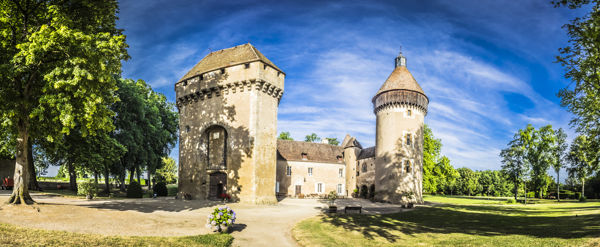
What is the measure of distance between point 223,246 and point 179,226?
3.66 m

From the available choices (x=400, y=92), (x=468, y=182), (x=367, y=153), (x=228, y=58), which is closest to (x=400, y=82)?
(x=400, y=92)

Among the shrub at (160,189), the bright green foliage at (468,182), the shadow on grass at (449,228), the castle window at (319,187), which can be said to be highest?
the shadow on grass at (449,228)

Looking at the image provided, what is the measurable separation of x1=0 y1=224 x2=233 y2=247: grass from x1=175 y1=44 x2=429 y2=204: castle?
1386 cm

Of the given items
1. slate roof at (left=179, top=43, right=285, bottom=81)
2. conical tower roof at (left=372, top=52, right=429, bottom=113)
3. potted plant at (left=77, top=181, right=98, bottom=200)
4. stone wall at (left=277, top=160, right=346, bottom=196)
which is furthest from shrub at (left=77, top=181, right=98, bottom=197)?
conical tower roof at (left=372, top=52, right=429, bottom=113)

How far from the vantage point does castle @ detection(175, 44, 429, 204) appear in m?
25.7

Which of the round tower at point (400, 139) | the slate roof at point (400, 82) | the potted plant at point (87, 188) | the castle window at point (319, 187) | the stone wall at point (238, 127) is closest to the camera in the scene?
the potted plant at point (87, 188)

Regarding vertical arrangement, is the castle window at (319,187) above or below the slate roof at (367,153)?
below

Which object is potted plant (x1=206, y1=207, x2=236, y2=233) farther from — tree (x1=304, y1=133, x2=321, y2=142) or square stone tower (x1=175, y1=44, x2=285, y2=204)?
tree (x1=304, y1=133, x2=321, y2=142)

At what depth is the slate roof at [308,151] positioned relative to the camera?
43562 mm

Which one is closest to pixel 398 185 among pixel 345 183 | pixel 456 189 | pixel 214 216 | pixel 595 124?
pixel 345 183

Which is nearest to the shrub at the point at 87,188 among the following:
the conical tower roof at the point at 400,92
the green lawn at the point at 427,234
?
the green lawn at the point at 427,234

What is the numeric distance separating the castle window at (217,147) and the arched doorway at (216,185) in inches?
28.0

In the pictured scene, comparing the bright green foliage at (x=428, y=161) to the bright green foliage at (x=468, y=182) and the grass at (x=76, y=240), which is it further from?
the bright green foliage at (x=468, y=182)

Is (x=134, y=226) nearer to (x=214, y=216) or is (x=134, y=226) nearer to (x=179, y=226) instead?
(x=179, y=226)
